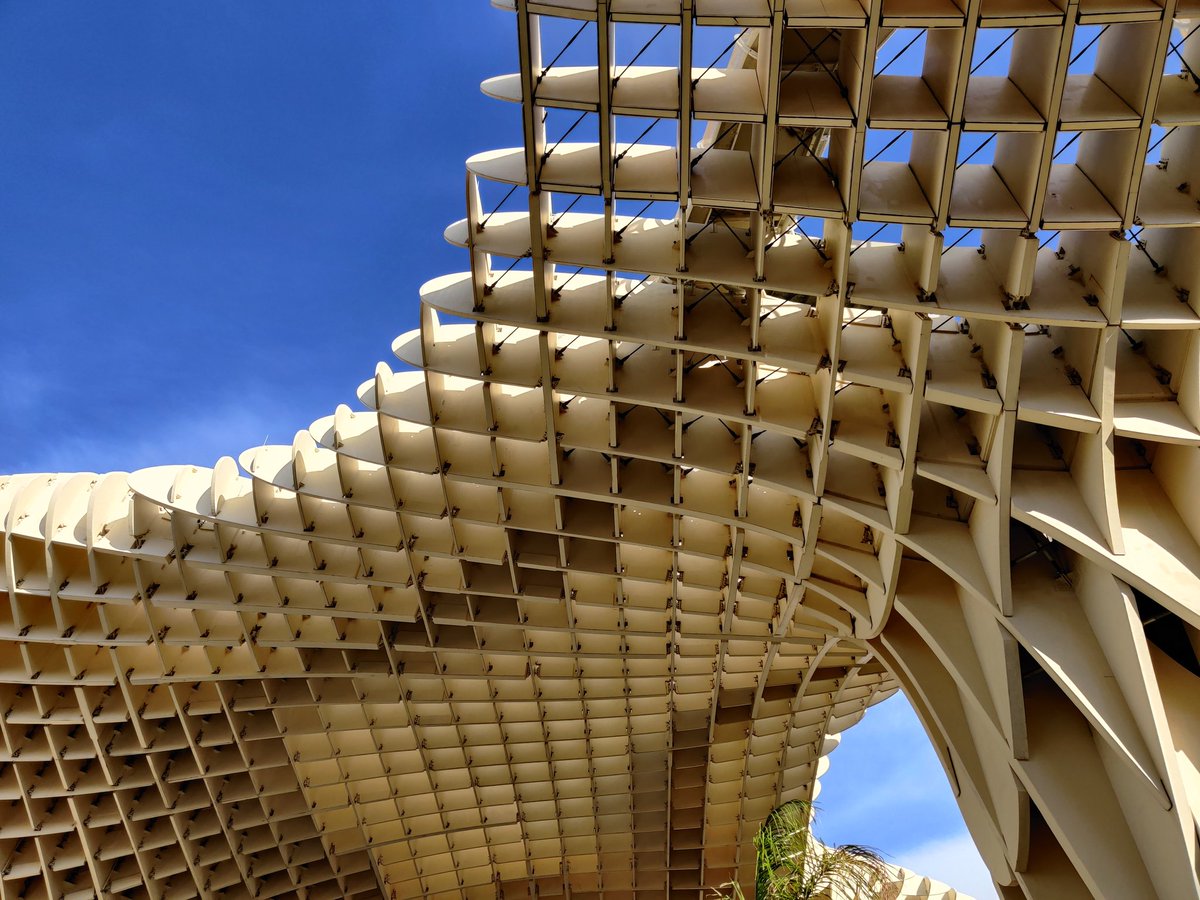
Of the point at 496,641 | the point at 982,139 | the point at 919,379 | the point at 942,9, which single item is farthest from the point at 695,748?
the point at 942,9

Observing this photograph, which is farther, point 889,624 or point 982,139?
point 889,624

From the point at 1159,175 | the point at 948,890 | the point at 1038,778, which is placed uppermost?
the point at 1159,175

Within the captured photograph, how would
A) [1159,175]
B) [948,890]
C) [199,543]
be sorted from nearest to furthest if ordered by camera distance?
[1159,175] → [199,543] → [948,890]

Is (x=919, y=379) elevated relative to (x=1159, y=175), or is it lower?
lower

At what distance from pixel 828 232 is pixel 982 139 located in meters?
3.26

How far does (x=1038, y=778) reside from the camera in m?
17.3

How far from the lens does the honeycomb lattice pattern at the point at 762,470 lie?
1470 cm

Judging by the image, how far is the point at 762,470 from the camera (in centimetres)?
2169

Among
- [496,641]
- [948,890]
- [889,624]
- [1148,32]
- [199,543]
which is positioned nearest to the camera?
[1148,32]

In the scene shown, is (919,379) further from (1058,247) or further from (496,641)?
(496,641)

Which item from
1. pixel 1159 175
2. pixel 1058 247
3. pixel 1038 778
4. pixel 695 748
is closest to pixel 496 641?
pixel 695 748

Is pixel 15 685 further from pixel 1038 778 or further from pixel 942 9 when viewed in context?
pixel 942 9

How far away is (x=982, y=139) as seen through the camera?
1600cm

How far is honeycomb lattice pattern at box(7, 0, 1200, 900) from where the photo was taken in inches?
579
